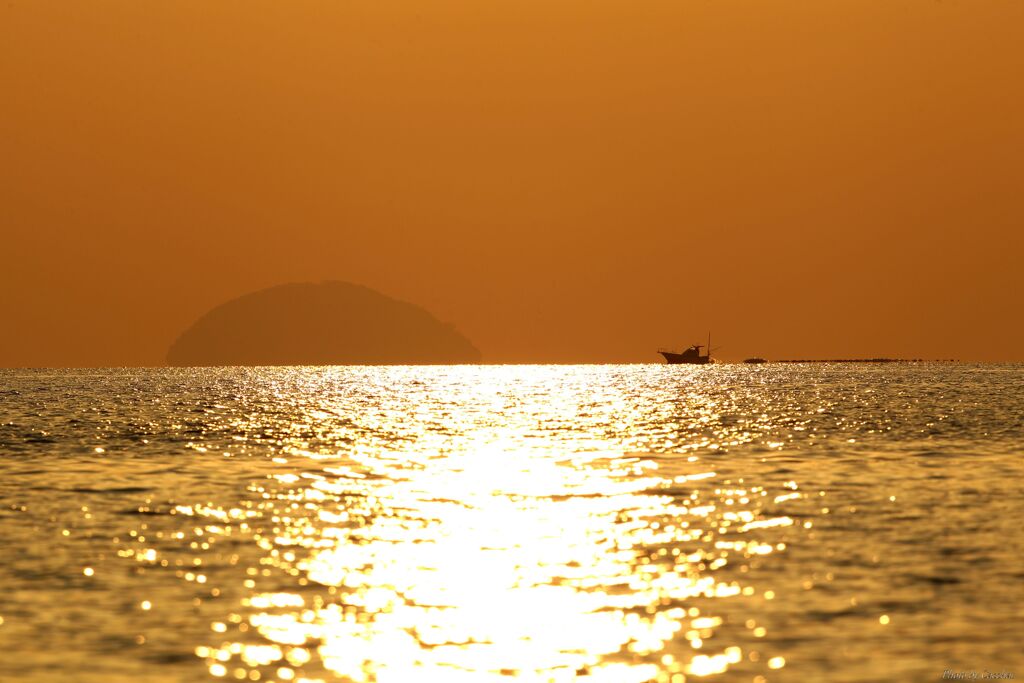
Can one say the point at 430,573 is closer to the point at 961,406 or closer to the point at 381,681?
the point at 381,681

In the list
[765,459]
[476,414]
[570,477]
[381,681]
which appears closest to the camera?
[381,681]

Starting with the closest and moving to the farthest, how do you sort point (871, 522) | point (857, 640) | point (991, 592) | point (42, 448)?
point (857, 640), point (991, 592), point (871, 522), point (42, 448)

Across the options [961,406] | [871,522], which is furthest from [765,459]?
[961,406]

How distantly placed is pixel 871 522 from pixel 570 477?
18.0 metres

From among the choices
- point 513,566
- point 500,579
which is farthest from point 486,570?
point 500,579

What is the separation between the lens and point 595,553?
31.6 metres

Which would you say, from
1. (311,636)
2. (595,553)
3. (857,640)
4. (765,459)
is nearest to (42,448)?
(765,459)

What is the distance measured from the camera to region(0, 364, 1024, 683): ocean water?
2102 centimetres

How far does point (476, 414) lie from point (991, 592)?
100.0 metres

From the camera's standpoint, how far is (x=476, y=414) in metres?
125

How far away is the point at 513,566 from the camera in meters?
29.7

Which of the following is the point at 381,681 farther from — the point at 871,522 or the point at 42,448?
the point at 42,448

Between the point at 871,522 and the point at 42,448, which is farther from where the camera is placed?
the point at 42,448

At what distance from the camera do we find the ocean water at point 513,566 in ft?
68.9
